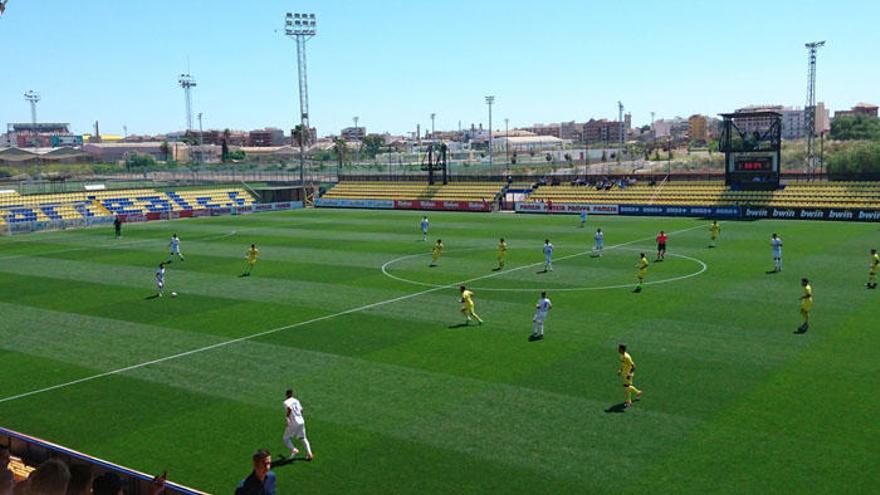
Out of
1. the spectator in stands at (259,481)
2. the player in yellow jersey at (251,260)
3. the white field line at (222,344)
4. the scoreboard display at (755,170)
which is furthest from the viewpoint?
the scoreboard display at (755,170)

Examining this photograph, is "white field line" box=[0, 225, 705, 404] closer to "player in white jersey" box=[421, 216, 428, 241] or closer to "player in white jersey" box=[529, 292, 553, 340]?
"player in white jersey" box=[529, 292, 553, 340]

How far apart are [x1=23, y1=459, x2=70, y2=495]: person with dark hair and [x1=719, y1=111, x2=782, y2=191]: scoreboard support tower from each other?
6107cm

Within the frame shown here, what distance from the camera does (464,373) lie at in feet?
68.2

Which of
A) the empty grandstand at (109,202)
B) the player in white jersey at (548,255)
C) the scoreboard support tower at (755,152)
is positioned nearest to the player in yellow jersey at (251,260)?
the player in white jersey at (548,255)

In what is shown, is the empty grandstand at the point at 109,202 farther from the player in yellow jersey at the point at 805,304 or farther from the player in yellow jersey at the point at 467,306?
the player in yellow jersey at the point at 805,304

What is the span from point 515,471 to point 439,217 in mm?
54651

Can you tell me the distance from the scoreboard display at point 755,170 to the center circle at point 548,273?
25471 mm

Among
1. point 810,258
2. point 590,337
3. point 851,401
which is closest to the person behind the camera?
point 851,401

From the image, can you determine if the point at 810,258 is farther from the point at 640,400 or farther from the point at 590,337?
the point at 640,400

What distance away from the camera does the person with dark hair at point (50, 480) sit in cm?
821

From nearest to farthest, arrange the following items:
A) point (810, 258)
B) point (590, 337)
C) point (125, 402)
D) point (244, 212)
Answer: point (125, 402)
point (590, 337)
point (810, 258)
point (244, 212)

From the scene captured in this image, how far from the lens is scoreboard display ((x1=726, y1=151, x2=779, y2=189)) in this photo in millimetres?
62719

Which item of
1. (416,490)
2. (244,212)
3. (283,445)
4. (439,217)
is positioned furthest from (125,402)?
(244,212)

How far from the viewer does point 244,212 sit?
261 ft
